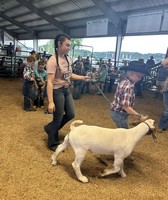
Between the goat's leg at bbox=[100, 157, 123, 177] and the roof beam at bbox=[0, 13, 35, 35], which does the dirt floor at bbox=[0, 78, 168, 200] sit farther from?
the roof beam at bbox=[0, 13, 35, 35]

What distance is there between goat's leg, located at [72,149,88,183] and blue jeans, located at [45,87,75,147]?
71cm

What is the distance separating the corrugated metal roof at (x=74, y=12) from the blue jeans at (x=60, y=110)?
8.42 meters

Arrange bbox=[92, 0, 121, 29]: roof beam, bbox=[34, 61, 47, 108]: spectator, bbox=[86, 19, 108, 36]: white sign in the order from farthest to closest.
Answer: bbox=[86, 19, 108, 36]: white sign, bbox=[92, 0, 121, 29]: roof beam, bbox=[34, 61, 47, 108]: spectator

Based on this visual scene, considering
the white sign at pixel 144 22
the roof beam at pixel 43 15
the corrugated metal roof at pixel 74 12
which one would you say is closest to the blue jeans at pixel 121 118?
the corrugated metal roof at pixel 74 12

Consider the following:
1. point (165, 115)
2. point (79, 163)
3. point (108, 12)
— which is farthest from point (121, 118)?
point (108, 12)

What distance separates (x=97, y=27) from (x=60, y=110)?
11377mm

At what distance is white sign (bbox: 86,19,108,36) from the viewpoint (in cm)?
1245

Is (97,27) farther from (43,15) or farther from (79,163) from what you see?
(79,163)

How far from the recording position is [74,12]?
13.2 metres

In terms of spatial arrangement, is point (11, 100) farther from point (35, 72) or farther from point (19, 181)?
point (19, 181)

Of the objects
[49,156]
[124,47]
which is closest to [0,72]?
[124,47]

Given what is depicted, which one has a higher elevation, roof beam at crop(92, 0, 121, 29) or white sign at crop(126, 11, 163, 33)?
roof beam at crop(92, 0, 121, 29)

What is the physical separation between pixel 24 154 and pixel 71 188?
3.19 feet

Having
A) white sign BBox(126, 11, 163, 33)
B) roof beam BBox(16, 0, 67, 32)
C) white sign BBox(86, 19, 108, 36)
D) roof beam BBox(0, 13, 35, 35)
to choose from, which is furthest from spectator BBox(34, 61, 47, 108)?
roof beam BBox(0, 13, 35, 35)
